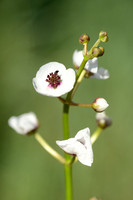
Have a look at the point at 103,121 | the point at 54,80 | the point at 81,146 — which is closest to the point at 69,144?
the point at 81,146

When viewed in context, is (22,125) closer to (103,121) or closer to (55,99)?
(103,121)

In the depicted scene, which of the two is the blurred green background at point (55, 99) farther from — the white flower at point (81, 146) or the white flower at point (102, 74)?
the white flower at point (81, 146)

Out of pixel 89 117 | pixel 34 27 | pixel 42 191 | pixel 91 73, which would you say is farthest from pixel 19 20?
pixel 91 73

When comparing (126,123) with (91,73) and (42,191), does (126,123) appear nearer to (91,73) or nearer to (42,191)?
(42,191)

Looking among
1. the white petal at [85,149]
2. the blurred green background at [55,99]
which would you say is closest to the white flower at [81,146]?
the white petal at [85,149]

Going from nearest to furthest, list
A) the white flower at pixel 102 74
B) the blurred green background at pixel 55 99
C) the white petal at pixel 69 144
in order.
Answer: the white petal at pixel 69 144, the white flower at pixel 102 74, the blurred green background at pixel 55 99

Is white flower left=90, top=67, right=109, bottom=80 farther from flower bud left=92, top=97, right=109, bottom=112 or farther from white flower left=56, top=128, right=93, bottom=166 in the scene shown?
white flower left=56, top=128, right=93, bottom=166

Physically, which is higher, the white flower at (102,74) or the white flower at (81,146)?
the white flower at (102,74)
